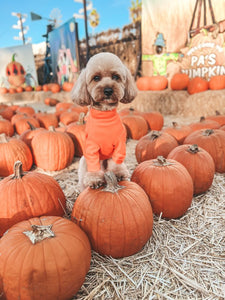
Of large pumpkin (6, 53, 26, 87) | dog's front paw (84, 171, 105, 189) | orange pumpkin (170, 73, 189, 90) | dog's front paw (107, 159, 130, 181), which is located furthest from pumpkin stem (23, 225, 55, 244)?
large pumpkin (6, 53, 26, 87)

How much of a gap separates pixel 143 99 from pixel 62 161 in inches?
204

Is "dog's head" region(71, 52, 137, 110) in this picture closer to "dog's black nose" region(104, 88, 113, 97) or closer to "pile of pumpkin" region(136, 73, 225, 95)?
"dog's black nose" region(104, 88, 113, 97)

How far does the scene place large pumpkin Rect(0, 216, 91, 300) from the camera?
4.08 feet

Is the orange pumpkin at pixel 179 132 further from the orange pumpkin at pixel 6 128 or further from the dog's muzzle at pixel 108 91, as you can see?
the orange pumpkin at pixel 6 128

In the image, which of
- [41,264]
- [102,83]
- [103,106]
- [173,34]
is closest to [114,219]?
[41,264]

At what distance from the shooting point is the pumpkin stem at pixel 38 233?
133cm

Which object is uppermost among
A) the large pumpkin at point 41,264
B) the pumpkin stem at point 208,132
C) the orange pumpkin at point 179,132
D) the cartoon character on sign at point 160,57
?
the cartoon character on sign at point 160,57

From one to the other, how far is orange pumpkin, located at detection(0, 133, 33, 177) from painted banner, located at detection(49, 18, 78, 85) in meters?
9.30

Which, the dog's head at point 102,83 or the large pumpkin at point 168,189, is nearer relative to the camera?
the dog's head at point 102,83

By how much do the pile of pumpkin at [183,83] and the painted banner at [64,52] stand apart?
473 cm

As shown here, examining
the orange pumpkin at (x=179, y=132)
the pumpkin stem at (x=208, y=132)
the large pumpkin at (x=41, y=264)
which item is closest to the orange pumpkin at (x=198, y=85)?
the orange pumpkin at (x=179, y=132)

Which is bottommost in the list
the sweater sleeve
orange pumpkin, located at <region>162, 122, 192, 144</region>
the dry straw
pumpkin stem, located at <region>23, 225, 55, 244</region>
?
the dry straw

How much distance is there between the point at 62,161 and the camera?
3502 mm

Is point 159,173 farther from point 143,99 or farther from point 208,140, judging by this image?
point 143,99
